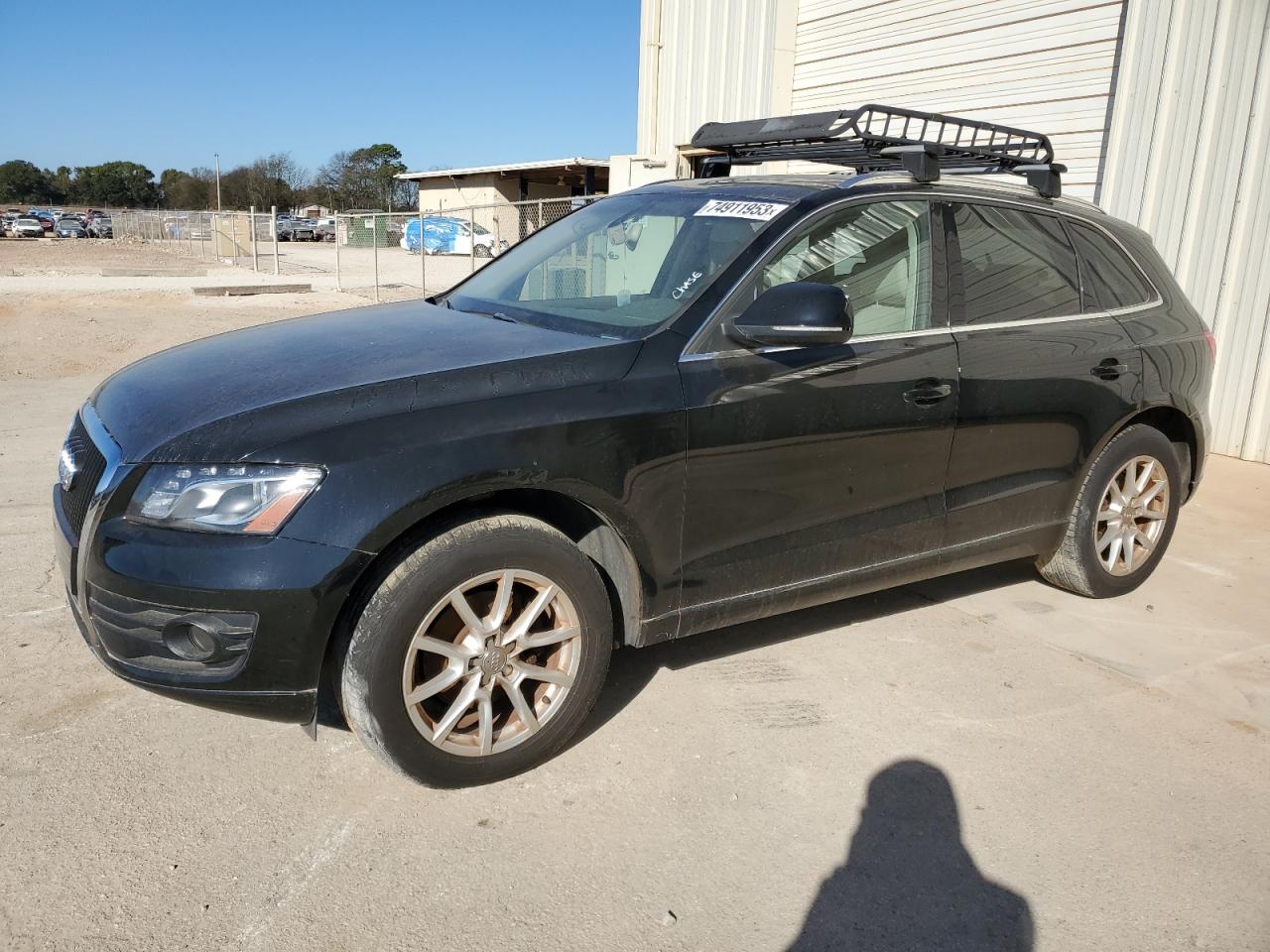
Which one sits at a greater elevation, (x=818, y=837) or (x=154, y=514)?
(x=154, y=514)

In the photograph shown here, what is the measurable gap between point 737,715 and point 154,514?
79.2 inches

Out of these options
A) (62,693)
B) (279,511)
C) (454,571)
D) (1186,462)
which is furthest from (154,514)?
(1186,462)

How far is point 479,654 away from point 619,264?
1.71 metres

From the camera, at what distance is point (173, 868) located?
2.63 metres

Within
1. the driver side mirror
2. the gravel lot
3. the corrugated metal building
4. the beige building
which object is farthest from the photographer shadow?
the beige building

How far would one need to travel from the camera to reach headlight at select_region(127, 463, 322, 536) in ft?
8.52

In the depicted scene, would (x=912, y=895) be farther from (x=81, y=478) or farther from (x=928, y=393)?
(x=81, y=478)

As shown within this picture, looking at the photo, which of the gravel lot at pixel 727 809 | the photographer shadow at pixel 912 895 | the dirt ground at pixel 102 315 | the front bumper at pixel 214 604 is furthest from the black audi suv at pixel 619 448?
the dirt ground at pixel 102 315

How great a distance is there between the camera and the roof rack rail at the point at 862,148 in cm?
409

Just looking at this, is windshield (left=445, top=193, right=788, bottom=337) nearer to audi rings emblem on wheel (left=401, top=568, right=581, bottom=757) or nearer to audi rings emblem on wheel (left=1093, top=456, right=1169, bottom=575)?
audi rings emblem on wheel (left=401, top=568, right=581, bottom=757)

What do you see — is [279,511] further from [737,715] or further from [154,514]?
[737,715]

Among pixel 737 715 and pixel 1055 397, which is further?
pixel 1055 397

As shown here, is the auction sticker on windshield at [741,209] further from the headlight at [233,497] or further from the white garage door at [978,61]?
the white garage door at [978,61]

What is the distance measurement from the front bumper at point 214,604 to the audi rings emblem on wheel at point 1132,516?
346 cm
